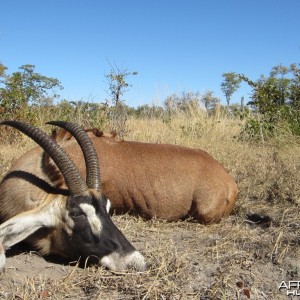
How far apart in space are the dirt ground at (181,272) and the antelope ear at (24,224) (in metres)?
0.19

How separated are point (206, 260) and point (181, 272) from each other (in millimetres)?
480

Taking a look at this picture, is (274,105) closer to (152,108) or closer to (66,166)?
(152,108)

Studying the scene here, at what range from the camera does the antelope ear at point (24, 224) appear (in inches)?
143

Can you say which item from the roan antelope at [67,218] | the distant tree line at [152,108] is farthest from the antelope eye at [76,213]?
the distant tree line at [152,108]

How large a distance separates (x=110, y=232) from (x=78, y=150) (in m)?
1.53

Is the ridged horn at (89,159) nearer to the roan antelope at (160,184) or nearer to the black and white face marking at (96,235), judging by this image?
the black and white face marking at (96,235)

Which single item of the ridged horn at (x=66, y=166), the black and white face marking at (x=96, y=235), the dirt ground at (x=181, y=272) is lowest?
the dirt ground at (x=181, y=272)

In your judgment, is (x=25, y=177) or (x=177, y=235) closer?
(x=25, y=177)

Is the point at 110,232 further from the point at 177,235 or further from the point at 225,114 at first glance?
the point at 225,114

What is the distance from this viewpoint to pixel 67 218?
12.4ft

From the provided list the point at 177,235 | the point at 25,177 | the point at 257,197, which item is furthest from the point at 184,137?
the point at 25,177

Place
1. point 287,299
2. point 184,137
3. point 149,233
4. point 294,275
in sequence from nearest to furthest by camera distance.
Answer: point 287,299, point 294,275, point 149,233, point 184,137

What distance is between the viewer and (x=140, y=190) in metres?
5.28

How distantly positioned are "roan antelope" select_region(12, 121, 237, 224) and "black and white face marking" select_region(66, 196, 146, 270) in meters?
1.39
